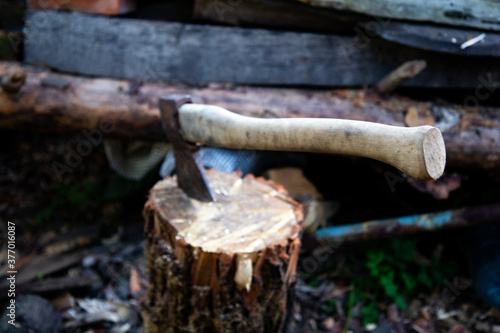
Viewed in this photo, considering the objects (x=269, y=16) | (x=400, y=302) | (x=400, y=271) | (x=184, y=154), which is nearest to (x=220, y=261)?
(x=184, y=154)

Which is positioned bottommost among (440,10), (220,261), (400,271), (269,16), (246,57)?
(400,271)

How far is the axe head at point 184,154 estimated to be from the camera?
1908 millimetres

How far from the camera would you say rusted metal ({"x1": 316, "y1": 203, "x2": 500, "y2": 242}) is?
2.52 m

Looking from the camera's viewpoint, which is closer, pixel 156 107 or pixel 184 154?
pixel 184 154

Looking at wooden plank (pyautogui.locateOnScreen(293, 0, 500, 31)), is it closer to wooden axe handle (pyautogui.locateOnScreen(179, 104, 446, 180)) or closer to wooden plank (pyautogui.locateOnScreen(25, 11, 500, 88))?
wooden plank (pyautogui.locateOnScreen(25, 11, 500, 88))

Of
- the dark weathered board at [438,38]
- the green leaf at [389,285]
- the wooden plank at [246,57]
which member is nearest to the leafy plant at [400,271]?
the green leaf at [389,285]

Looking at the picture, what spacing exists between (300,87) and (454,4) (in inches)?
41.5

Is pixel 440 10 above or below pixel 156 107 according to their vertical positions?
above

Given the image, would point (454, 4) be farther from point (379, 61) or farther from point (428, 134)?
point (428, 134)

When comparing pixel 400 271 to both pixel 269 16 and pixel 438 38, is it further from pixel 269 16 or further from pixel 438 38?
pixel 269 16

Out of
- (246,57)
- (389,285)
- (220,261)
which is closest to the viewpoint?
(220,261)

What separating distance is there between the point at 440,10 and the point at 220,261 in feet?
6.92

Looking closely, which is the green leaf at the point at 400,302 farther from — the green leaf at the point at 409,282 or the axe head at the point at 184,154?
the axe head at the point at 184,154

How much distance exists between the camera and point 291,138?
1.55 metres
